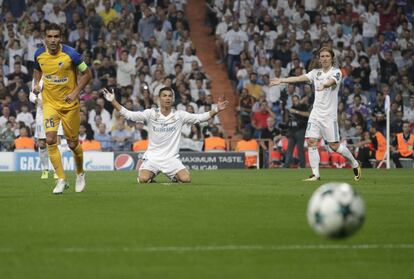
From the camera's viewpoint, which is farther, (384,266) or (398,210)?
(398,210)

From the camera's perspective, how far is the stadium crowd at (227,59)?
33.5m

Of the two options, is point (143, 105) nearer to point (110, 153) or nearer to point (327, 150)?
point (110, 153)

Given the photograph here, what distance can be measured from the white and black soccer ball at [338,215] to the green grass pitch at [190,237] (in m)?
0.34

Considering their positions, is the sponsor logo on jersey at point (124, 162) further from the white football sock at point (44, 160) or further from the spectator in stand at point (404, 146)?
the spectator in stand at point (404, 146)

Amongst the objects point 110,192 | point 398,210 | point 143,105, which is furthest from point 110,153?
point 398,210

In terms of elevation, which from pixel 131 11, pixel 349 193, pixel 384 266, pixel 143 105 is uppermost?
pixel 131 11

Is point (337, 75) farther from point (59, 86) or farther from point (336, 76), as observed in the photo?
point (59, 86)

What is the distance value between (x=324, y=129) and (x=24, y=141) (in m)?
12.1

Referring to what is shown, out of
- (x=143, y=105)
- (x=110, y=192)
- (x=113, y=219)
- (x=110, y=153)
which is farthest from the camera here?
(x=143, y=105)

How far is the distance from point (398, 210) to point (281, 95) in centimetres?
2115

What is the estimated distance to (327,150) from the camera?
110 ft

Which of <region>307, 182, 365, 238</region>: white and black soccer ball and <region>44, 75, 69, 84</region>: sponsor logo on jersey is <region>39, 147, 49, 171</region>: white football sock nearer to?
<region>44, 75, 69, 84</region>: sponsor logo on jersey

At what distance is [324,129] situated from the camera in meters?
22.2

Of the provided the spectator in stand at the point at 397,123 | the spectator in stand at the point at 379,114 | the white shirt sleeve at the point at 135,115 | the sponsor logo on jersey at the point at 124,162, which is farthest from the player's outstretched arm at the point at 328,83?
the spectator in stand at the point at 379,114
